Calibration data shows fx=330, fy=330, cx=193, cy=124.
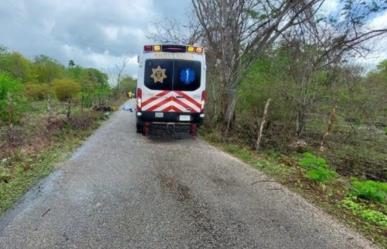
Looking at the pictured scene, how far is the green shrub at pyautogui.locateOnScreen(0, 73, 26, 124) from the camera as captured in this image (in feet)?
40.3

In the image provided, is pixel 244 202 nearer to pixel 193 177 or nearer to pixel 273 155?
pixel 193 177

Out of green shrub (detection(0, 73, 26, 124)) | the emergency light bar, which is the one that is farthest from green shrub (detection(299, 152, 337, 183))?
green shrub (detection(0, 73, 26, 124))

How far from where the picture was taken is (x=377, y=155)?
31.8 feet

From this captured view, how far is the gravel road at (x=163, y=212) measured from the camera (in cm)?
399

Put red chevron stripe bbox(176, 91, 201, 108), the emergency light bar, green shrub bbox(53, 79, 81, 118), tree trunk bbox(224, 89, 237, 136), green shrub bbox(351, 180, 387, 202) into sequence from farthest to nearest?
green shrub bbox(53, 79, 81, 118), tree trunk bbox(224, 89, 237, 136), red chevron stripe bbox(176, 91, 201, 108), the emergency light bar, green shrub bbox(351, 180, 387, 202)

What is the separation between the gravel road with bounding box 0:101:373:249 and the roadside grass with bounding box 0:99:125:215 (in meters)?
0.29

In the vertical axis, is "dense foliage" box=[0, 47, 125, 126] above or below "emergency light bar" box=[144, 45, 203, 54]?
below

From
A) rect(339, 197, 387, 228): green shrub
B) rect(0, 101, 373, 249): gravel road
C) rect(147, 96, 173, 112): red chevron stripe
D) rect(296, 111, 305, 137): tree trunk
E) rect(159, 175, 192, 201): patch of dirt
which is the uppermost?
rect(147, 96, 173, 112): red chevron stripe

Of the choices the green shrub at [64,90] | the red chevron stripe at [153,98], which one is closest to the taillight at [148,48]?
the red chevron stripe at [153,98]

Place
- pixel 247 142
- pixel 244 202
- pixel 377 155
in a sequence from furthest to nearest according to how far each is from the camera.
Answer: pixel 247 142 < pixel 377 155 < pixel 244 202

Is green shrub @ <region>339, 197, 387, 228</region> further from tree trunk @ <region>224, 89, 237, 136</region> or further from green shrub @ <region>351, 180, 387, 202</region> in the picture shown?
tree trunk @ <region>224, 89, 237, 136</region>

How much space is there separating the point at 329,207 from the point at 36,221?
4.52m

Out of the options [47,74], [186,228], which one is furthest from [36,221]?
[47,74]

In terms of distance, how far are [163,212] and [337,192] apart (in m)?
3.67
